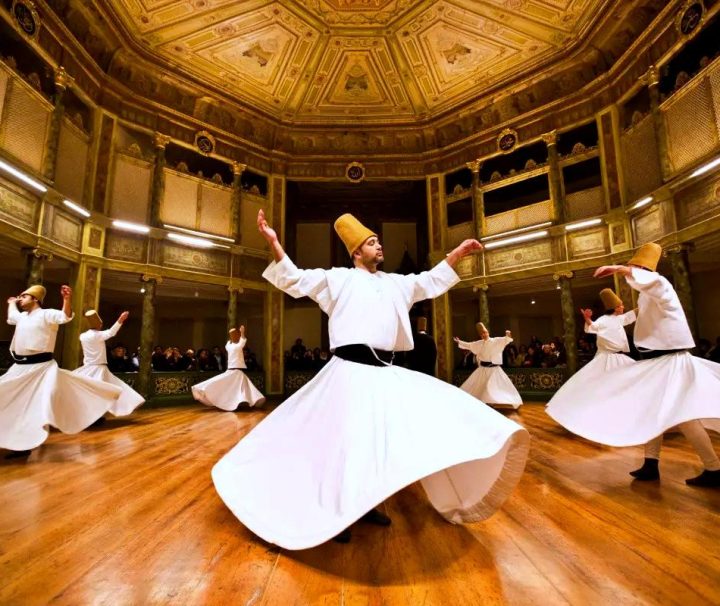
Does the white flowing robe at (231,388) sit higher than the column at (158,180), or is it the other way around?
the column at (158,180)

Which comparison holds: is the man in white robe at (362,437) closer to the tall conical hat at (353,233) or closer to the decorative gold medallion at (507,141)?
the tall conical hat at (353,233)

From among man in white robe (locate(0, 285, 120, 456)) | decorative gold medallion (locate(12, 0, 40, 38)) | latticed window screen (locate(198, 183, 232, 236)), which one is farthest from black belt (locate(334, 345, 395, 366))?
latticed window screen (locate(198, 183, 232, 236))

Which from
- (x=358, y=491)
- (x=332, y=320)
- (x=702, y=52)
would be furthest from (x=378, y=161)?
(x=358, y=491)

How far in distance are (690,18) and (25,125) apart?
10417mm

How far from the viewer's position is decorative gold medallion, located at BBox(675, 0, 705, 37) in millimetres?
6082

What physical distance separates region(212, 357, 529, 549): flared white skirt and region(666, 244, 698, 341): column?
632cm

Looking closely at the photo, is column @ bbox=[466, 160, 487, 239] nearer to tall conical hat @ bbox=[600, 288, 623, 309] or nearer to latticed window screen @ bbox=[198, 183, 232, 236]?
tall conical hat @ bbox=[600, 288, 623, 309]

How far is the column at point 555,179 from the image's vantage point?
8.96 meters

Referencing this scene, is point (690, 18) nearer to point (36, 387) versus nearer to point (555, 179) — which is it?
point (555, 179)

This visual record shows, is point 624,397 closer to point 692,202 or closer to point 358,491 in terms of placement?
point 358,491

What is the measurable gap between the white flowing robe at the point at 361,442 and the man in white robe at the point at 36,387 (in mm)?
2612

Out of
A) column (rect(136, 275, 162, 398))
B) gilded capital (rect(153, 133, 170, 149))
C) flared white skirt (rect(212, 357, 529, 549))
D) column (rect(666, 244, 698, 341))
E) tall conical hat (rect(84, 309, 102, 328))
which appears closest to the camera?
flared white skirt (rect(212, 357, 529, 549))

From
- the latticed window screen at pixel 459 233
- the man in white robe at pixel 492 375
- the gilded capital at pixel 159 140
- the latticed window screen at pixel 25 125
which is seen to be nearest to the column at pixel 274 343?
the gilded capital at pixel 159 140

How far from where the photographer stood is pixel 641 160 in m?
7.57
